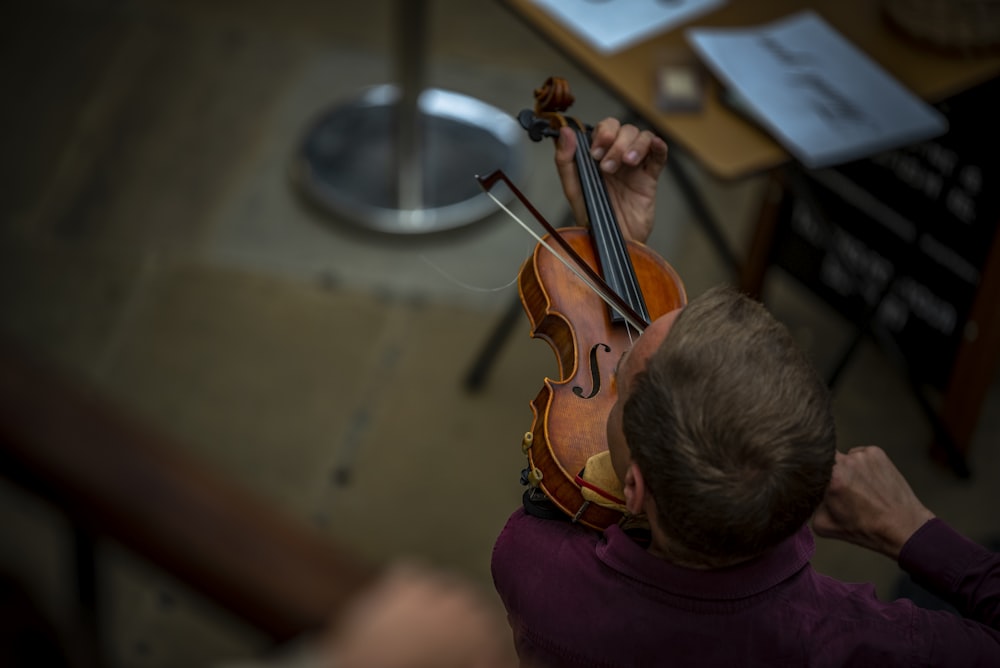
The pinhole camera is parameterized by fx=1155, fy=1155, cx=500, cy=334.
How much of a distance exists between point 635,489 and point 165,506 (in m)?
0.55

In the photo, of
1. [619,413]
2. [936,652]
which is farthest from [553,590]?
[936,652]

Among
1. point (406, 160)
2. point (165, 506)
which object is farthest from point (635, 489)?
point (406, 160)

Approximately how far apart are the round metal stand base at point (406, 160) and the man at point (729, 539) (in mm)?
1972

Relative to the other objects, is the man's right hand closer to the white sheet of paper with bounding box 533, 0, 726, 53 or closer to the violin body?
the violin body

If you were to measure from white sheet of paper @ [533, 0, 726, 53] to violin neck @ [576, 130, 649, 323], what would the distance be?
998 mm

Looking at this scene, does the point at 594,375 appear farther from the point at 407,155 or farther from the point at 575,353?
the point at 407,155

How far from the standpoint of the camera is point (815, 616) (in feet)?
3.99

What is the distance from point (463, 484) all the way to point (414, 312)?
1.98 feet

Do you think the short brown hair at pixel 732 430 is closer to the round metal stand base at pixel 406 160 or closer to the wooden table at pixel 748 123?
the wooden table at pixel 748 123

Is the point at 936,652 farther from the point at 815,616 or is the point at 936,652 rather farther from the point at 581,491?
the point at 581,491

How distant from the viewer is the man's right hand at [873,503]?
1377 mm

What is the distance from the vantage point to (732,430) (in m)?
1.05

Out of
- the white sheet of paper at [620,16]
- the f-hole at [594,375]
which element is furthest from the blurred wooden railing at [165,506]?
the white sheet of paper at [620,16]

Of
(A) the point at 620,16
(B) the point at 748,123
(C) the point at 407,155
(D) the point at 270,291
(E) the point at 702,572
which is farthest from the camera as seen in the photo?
(C) the point at 407,155
